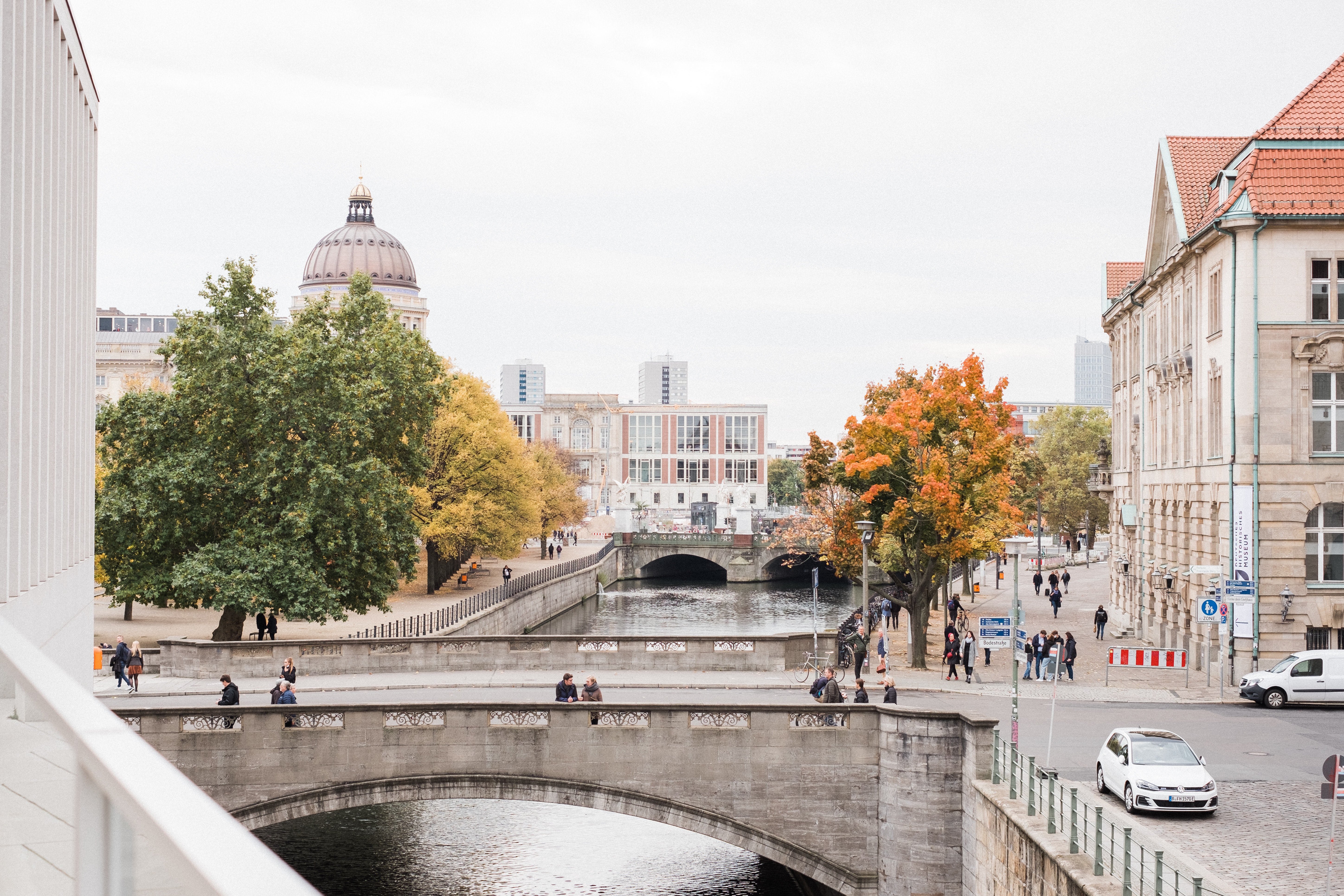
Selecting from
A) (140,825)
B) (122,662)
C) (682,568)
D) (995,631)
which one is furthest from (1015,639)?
(682,568)

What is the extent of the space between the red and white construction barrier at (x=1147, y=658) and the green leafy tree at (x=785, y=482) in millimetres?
115608

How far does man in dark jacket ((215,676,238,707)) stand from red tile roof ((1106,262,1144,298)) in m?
42.4

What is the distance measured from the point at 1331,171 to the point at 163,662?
32802 mm

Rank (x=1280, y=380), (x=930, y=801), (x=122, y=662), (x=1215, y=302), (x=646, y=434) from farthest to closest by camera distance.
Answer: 1. (x=646, y=434)
2. (x=1215, y=302)
3. (x=1280, y=380)
4. (x=122, y=662)
5. (x=930, y=801)

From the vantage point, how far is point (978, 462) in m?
36.8

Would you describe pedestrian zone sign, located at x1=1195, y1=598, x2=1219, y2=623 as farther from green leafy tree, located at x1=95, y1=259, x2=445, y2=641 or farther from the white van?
green leafy tree, located at x1=95, y1=259, x2=445, y2=641

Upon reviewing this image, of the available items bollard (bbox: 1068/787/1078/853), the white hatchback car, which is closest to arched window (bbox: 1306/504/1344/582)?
the white hatchback car

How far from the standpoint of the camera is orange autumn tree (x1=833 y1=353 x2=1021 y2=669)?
36969 mm

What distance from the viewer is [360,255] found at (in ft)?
423

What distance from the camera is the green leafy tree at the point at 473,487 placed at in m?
56.9

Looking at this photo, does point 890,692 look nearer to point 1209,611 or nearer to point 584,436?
point 1209,611

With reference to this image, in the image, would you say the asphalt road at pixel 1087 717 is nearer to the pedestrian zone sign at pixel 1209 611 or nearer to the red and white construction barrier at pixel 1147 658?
the red and white construction barrier at pixel 1147 658

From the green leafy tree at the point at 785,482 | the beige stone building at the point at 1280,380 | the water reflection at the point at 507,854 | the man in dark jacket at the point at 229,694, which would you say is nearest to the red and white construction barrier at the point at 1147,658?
the beige stone building at the point at 1280,380

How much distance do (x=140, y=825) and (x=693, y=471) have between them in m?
142
